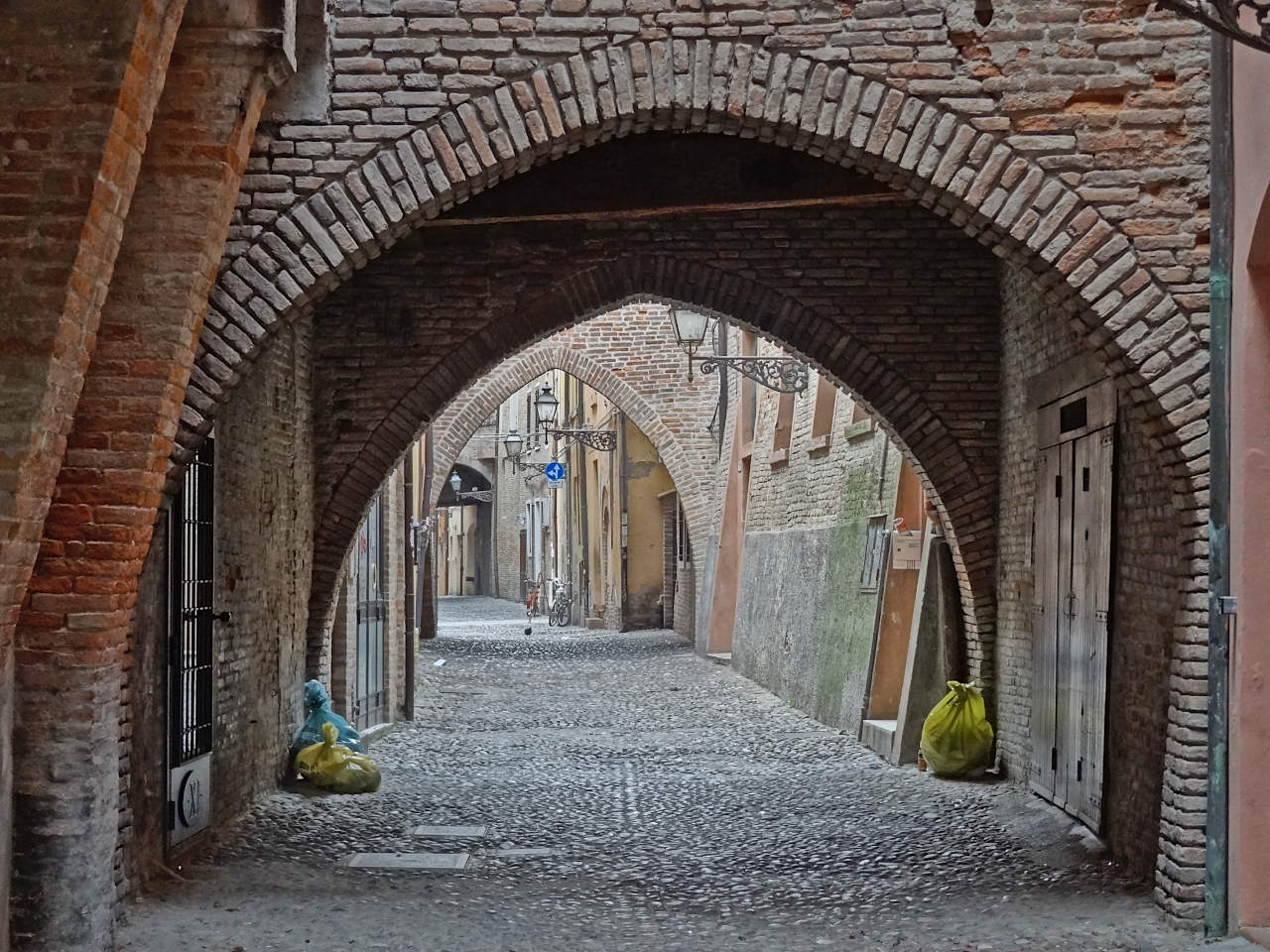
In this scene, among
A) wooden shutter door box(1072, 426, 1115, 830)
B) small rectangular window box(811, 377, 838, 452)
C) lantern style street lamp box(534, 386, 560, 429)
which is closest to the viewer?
wooden shutter door box(1072, 426, 1115, 830)

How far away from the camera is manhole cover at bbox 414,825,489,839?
8.11 m

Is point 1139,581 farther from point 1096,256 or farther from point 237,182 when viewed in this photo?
point 237,182

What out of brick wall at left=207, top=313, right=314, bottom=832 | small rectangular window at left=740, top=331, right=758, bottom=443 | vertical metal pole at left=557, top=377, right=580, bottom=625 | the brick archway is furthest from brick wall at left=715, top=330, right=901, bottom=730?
vertical metal pole at left=557, top=377, right=580, bottom=625

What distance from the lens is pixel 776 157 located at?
8.62 m

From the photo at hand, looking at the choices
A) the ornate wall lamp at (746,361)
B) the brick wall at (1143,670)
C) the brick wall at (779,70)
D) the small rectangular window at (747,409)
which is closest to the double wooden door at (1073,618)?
the brick wall at (1143,670)

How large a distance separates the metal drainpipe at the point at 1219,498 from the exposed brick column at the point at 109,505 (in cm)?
339

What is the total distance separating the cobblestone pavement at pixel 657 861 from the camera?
19.6 ft

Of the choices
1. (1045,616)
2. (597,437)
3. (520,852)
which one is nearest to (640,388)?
(597,437)

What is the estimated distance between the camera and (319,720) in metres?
10.1

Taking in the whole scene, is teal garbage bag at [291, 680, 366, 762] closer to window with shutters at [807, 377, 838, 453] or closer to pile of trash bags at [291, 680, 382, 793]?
pile of trash bags at [291, 680, 382, 793]

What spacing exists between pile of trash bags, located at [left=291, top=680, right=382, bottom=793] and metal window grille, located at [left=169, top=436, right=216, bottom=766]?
169cm

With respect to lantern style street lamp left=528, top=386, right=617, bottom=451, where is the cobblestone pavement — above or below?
below

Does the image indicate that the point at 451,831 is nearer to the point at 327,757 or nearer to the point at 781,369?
the point at 327,757

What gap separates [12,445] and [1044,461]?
571 centimetres
